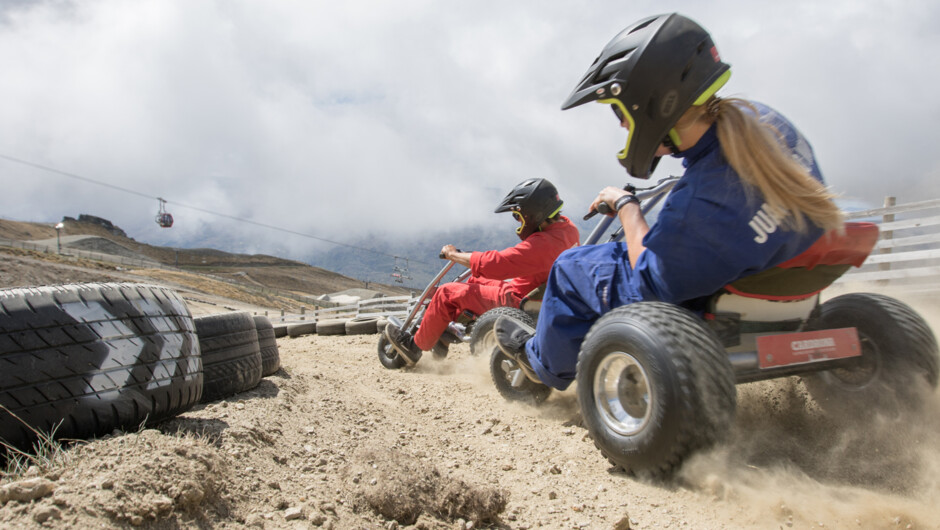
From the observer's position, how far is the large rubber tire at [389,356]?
19.6ft

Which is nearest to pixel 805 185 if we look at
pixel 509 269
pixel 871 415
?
pixel 871 415

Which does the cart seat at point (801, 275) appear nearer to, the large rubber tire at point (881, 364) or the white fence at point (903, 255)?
the large rubber tire at point (881, 364)

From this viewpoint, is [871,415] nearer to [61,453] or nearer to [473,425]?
[473,425]

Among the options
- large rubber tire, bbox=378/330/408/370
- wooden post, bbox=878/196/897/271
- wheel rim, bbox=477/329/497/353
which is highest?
wooden post, bbox=878/196/897/271

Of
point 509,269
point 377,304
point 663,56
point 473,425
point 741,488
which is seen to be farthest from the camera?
point 377,304

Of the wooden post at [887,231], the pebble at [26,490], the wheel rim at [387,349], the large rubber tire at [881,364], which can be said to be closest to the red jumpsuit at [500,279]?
the wheel rim at [387,349]

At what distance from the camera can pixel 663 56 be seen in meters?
2.16

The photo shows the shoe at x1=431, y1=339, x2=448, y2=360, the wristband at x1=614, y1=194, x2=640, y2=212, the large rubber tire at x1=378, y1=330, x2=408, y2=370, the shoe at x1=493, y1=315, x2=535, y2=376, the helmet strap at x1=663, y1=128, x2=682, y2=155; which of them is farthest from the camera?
the large rubber tire at x1=378, y1=330, x2=408, y2=370

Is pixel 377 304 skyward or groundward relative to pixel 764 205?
groundward

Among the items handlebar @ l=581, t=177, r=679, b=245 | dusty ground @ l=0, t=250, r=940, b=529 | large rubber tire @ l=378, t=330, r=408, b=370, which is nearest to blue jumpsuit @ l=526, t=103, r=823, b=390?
dusty ground @ l=0, t=250, r=940, b=529

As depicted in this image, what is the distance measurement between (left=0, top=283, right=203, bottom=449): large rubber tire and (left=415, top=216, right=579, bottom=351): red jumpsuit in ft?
9.31

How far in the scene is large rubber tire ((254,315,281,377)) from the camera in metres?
3.90

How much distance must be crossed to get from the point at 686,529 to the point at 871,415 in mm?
1078

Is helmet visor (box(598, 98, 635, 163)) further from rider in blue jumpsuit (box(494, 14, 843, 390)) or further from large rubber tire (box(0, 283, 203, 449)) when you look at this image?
large rubber tire (box(0, 283, 203, 449))
